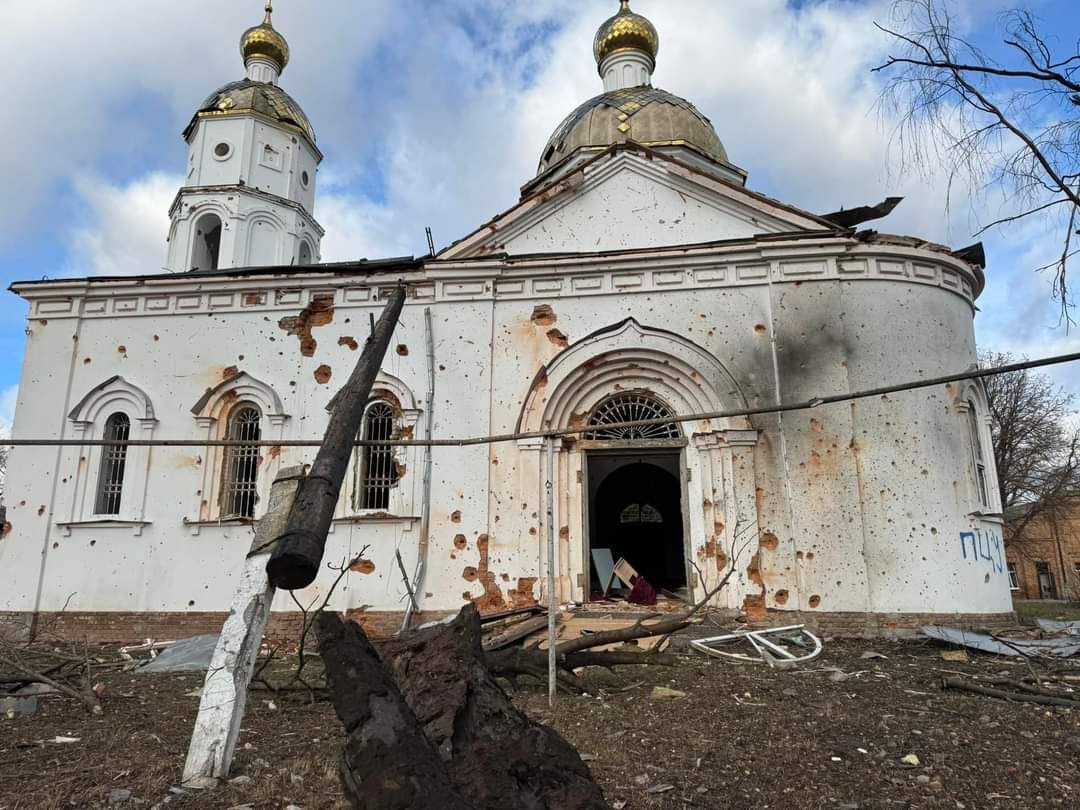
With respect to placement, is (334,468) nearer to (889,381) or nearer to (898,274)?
(889,381)

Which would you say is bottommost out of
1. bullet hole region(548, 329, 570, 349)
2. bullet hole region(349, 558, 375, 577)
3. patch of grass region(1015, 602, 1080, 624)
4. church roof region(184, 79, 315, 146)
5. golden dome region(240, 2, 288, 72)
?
patch of grass region(1015, 602, 1080, 624)

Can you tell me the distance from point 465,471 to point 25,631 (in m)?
6.89

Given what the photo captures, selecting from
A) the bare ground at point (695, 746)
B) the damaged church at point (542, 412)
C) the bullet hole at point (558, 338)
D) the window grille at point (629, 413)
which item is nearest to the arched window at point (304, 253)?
the damaged church at point (542, 412)

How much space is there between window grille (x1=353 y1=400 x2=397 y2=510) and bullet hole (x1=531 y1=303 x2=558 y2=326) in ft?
8.67

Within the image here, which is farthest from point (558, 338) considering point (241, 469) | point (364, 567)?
point (241, 469)

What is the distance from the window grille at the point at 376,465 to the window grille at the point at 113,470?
3.80 meters

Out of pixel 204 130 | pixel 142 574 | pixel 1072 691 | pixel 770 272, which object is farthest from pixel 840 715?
pixel 204 130

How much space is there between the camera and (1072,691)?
612cm

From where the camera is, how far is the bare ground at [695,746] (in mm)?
3807

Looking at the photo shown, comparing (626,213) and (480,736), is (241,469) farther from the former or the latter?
(480,736)

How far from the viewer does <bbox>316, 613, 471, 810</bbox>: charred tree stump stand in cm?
247

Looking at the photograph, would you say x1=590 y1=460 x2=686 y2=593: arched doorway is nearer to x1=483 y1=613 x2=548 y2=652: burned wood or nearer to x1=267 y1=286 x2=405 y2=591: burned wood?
x1=483 y1=613 x2=548 y2=652: burned wood

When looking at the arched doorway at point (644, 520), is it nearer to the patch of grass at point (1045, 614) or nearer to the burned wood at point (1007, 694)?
the patch of grass at point (1045, 614)

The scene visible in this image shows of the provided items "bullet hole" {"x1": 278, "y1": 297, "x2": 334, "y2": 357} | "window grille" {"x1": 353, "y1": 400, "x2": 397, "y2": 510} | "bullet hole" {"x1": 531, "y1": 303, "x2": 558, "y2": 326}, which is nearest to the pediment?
"bullet hole" {"x1": 531, "y1": 303, "x2": 558, "y2": 326}
